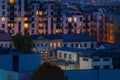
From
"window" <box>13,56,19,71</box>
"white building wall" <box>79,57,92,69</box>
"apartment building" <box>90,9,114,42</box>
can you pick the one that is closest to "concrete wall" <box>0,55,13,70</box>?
"window" <box>13,56,19,71</box>

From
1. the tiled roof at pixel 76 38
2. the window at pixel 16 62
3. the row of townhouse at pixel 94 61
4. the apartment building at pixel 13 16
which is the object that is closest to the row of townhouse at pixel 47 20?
the apartment building at pixel 13 16

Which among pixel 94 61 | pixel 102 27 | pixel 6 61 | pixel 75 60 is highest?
pixel 6 61

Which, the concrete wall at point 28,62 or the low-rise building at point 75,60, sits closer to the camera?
the concrete wall at point 28,62

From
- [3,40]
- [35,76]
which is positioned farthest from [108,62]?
[35,76]

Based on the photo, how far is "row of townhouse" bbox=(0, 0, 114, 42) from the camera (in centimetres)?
3381

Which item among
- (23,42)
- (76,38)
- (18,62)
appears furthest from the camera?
(76,38)

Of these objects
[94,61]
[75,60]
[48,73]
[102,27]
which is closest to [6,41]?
[75,60]

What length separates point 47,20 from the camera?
113 feet

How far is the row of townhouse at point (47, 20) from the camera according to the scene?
33812 millimetres

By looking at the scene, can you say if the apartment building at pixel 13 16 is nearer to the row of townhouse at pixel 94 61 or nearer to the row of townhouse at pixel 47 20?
the row of townhouse at pixel 47 20

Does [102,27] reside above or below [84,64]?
below

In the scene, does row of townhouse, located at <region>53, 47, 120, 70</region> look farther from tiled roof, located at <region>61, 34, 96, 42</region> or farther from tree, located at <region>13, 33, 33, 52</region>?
tiled roof, located at <region>61, 34, 96, 42</region>

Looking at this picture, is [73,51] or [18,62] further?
[73,51]

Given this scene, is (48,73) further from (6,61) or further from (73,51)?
(73,51)
